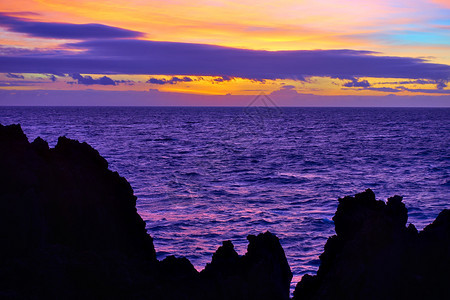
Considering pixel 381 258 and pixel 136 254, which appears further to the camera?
pixel 136 254

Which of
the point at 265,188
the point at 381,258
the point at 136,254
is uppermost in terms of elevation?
the point at 381,258

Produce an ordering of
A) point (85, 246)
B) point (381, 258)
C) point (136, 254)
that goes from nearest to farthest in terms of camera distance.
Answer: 1. point (381, 258)
2. point (85, 246)
3. point (136, 254)

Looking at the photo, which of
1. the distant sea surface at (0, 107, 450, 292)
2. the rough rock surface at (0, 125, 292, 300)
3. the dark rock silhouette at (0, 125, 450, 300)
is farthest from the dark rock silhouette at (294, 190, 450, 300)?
the distant sea surface at (0, 107, 450, 292)

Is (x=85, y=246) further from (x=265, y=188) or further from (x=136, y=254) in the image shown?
(x=265, y=188)

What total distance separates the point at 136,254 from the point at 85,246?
3.52ft

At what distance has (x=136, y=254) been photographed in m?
10.2

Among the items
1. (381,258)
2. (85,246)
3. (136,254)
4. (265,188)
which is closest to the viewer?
(381,258)

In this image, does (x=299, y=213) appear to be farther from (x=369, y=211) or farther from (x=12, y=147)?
(x=12, y=147)

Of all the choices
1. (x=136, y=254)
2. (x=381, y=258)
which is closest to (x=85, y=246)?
(x=136, y=254)

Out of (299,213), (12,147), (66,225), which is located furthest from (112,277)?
(299,213)

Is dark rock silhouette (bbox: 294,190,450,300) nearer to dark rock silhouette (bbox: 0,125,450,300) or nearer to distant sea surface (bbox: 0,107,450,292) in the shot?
dark rock silhouette (bbox: 0,125,450,300)

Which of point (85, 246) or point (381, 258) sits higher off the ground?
point (381, 258)

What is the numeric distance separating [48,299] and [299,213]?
70.1 ft

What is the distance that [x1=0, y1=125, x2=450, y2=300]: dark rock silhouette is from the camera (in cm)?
849
